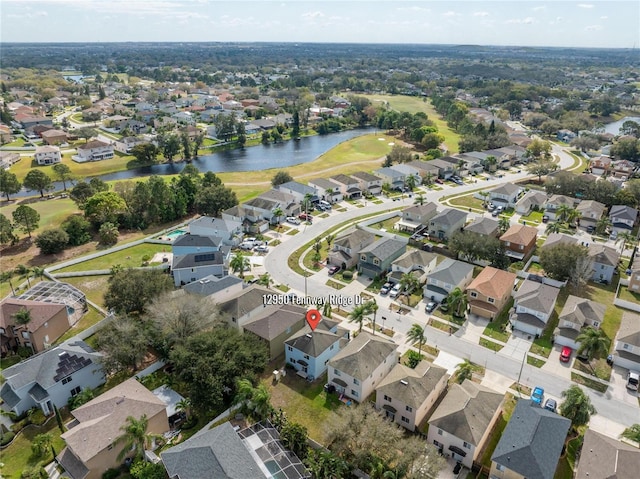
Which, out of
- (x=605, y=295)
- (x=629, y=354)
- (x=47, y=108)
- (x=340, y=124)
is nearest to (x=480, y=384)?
(x=629, y=354)

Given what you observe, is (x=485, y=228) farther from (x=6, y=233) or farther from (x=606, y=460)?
(x=6, y=233)

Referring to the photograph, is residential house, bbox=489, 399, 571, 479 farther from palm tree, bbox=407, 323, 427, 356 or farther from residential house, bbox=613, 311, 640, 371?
residential house, bbox=613, 311, 640, 371

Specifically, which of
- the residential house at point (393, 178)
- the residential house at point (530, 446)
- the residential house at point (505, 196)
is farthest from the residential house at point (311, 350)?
the residential house at point (393, 178)

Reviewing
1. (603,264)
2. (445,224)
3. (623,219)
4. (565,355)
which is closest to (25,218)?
(445,224)

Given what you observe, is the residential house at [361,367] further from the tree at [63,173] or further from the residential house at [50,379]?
the tree at [63,173]

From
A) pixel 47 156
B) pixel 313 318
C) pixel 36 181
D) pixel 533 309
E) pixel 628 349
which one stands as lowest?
pixel 628 349
